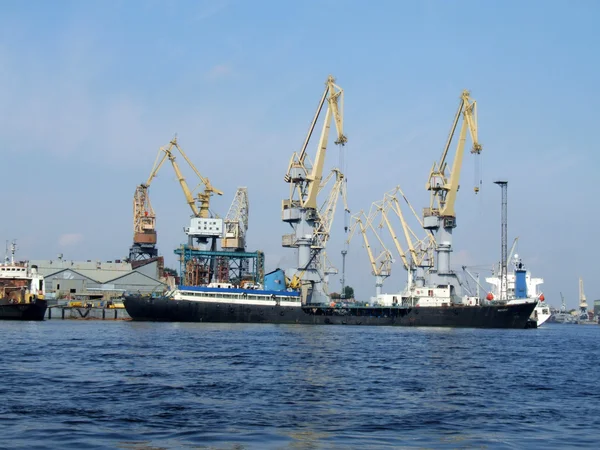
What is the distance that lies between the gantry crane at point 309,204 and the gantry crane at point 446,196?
553 inches

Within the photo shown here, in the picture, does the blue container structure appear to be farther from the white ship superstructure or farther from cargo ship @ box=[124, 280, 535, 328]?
the white ship superstructure

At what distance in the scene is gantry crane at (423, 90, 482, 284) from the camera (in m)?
105

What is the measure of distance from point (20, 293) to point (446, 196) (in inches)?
2201

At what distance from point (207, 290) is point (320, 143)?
24282 mm

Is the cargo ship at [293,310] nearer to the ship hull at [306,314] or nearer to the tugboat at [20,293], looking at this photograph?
the ship hull at [306,314]

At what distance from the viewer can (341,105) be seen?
106250mm

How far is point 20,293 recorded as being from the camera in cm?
9988

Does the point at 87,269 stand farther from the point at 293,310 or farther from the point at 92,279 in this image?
the point at 293,310

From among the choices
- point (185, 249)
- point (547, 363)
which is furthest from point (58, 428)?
point (185, 249)

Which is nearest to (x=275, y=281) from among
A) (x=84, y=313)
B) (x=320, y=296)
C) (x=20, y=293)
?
(x=320, y=296)

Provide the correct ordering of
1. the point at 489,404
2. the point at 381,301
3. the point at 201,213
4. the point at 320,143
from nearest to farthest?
1. the point at 489,404
2. the point at 320,143
3. the point at 381,301
4. the point at 201,213

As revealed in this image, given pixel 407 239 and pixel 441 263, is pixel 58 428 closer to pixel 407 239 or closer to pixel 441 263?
pixel 441 263

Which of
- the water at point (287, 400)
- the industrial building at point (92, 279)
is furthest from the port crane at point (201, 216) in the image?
the water at point (287, 400)

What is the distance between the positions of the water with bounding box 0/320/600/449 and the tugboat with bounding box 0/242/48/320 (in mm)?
48634
